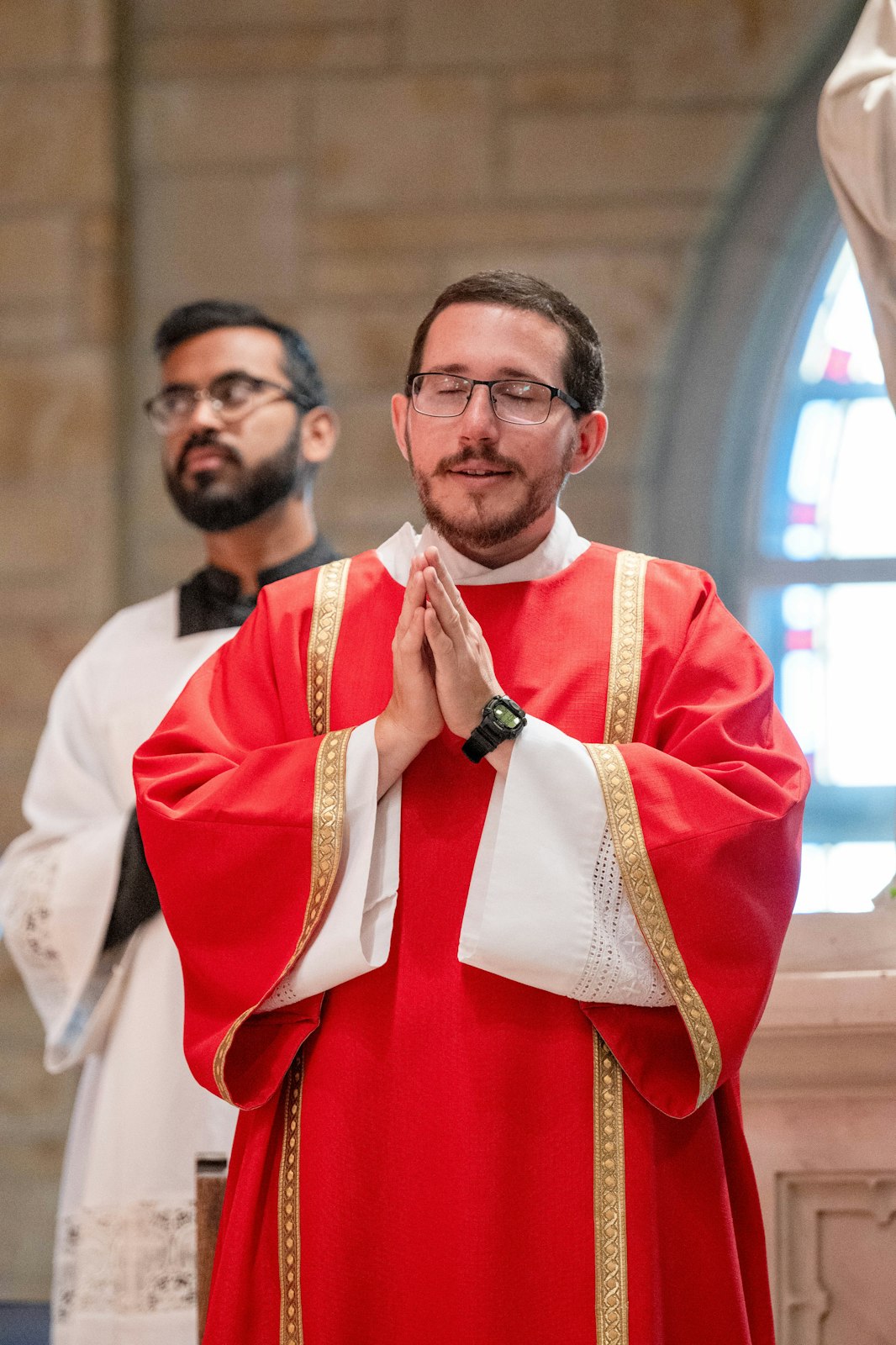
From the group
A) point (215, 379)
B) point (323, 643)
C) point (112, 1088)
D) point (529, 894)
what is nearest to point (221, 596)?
point (215, 379)

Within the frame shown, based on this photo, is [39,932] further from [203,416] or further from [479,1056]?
[479,1056]

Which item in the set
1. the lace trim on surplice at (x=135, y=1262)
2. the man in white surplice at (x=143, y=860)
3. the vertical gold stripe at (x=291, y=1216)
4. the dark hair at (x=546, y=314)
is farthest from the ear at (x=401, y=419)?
the lace trim on surplice at (x=135, y=1262)

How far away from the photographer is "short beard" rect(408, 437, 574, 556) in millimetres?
2045

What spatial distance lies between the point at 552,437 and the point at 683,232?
9.45ft

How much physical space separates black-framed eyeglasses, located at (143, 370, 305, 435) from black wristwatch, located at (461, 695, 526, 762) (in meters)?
1.67

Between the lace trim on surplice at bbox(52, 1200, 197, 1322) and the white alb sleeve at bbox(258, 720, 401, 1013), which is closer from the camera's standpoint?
the white alb sleeve at bbox(258, 720, 401, 1013)

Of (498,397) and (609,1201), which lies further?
(498,397)

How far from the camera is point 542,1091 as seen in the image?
195cm

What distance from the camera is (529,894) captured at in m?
1.90

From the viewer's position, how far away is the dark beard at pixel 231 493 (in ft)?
11.1

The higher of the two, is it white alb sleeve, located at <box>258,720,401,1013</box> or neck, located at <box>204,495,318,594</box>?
neck, located at <box>204,495,318,594</box>

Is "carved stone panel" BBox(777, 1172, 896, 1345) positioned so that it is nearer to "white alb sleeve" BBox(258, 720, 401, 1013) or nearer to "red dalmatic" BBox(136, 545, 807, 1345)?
"red dalmatic" BBox(136, 545, 807, 1345)

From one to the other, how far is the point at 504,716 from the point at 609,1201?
602 mm

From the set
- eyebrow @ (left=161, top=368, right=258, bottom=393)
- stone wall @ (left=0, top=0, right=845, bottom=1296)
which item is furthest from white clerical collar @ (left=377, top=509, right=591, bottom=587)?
stone wall @ (left=0, top=0, right=845, bottom=1296)
